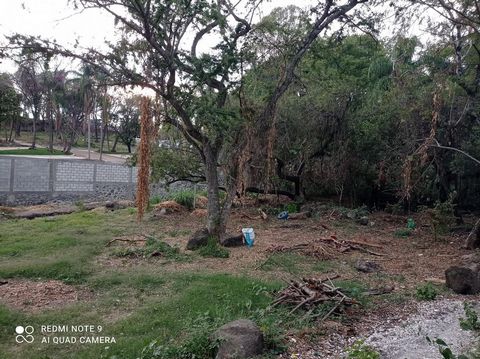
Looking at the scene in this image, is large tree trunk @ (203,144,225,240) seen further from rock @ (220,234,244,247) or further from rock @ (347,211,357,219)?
rock @ (347,211,357,219)

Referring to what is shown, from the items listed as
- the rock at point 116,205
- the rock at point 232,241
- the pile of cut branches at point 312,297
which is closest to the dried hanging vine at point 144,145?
the rock at point 232,241

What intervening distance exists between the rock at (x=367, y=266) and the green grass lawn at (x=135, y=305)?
1.75 metres

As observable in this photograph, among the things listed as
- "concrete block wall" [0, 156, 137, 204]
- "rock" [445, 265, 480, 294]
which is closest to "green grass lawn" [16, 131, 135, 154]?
"concrete block wall" [0, 156, 137, 204]

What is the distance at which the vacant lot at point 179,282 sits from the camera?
4.36m

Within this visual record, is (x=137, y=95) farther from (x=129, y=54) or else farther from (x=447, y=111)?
(x=447, y=111)

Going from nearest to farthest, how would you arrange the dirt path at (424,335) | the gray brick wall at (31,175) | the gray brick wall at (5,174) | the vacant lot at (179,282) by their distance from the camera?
1. the dirt path at (424,335)
2. the vacant lot at (179,282)
3. the gray brick wall at (5,174)
4. the gray brick wall at (31,175)

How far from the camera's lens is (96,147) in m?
43.8

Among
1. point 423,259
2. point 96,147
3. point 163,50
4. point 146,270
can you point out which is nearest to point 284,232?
point 423,259

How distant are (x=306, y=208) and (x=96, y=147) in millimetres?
34632

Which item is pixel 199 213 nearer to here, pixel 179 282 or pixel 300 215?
pixel 300 215

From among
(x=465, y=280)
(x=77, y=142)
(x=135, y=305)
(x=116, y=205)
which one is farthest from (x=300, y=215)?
(x=77, y=142)

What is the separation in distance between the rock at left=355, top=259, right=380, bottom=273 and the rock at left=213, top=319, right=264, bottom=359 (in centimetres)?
368

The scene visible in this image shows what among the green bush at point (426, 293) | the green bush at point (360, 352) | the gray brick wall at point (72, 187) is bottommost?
the gray brick wall at point (72, 187)

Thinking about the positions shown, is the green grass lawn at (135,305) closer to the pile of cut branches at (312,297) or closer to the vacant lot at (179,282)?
the vacant lot at (179,282)
